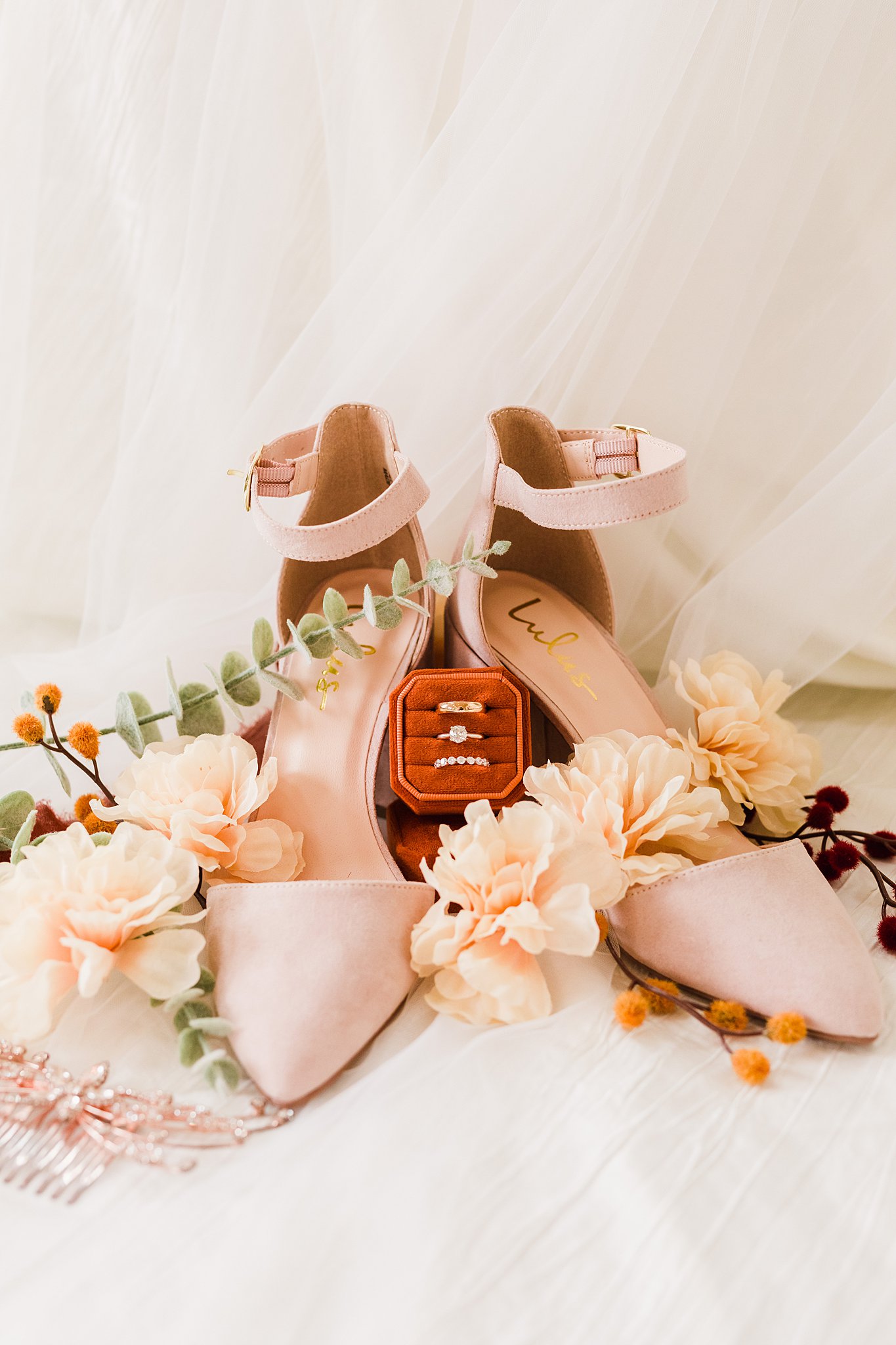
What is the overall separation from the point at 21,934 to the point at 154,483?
1.99 feet

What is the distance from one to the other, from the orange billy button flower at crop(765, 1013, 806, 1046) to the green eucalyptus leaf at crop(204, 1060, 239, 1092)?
0.35 meters

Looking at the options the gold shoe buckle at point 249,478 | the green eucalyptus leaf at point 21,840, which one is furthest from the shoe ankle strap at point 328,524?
the green eucalyptus leaf at point 21,840

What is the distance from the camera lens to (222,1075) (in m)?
0.55

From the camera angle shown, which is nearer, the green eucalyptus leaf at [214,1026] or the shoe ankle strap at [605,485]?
the green eucalyptus leaf at [214,1026]

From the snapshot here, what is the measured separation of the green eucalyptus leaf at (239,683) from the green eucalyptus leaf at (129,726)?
0.28 feet

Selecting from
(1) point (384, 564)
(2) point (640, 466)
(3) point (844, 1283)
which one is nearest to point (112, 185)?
(1) point (384, 564)

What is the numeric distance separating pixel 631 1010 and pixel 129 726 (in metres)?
0.46

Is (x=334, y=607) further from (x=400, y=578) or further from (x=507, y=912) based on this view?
(x=507, y=912)

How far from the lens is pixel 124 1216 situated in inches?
19.5

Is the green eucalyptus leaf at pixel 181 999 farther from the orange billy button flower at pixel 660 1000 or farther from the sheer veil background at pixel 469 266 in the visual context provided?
the sheer veil background at pixel 469 266

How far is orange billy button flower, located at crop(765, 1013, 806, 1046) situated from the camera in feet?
1.86

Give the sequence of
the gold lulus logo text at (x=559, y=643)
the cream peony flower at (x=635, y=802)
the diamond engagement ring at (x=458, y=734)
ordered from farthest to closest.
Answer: the gold lulus logo text at (x=559, y=643) < the diamond engagement ring at (x=458, y=734) < the cream peony flower at (x=635, y=802)

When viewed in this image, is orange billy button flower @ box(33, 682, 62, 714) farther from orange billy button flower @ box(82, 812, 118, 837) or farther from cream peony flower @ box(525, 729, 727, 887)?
cream peony flower @ box(525, 729, 727, 887)

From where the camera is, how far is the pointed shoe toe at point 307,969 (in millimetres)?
565
